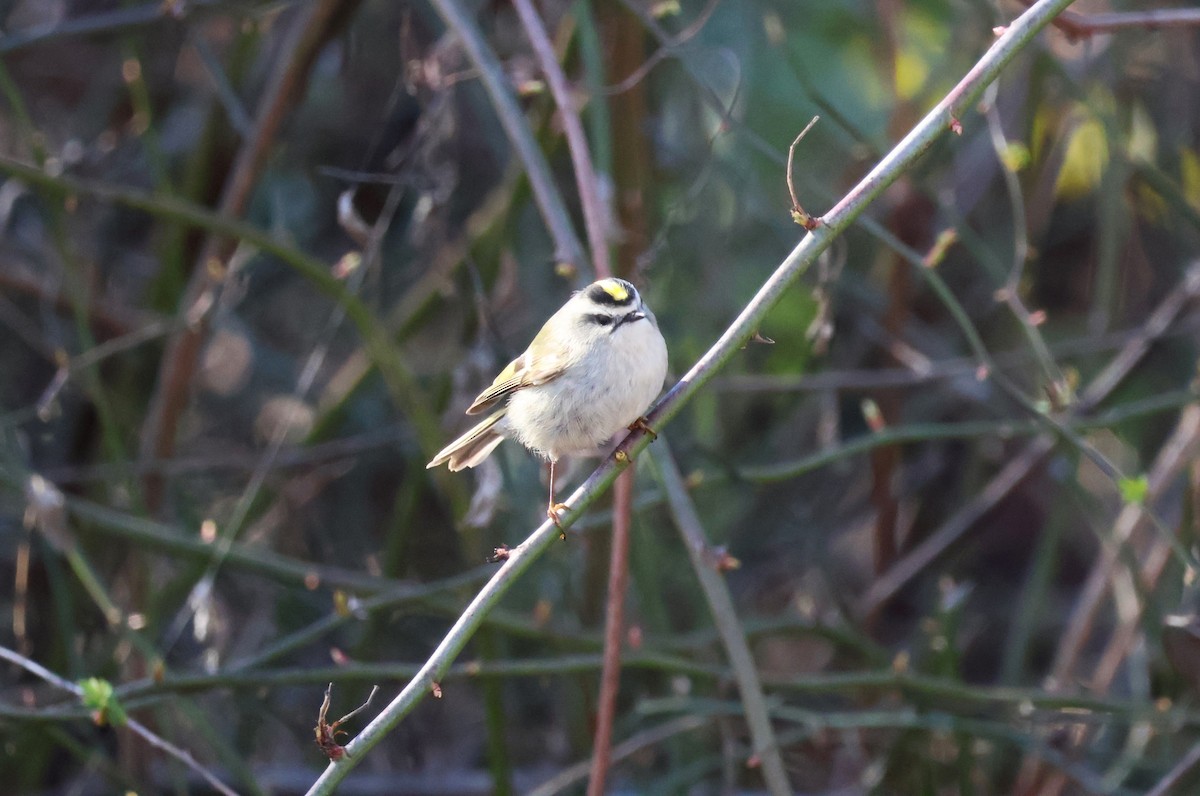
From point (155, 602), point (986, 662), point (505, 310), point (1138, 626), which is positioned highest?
point (505, 310)

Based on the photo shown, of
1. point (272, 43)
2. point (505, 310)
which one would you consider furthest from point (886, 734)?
point (272, 43)

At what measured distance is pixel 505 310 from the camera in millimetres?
5477

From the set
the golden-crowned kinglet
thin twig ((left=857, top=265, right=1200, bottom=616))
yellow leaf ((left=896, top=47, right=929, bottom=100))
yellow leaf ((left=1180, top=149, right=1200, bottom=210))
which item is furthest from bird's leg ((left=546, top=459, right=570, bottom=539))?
yellow leaf ((left=896, top=47, right=929, bottom=100))

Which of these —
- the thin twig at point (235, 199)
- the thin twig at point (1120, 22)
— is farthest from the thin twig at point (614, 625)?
the thin twig at point (235, 199)

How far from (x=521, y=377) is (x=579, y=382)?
33cm

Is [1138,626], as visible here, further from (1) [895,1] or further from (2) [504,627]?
(1) [895,1]

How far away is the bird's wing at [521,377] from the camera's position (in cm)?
319

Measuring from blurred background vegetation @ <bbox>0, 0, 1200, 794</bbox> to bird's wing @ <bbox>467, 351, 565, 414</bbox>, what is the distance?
171 millimetres

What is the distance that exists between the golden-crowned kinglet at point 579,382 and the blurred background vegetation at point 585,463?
144mm

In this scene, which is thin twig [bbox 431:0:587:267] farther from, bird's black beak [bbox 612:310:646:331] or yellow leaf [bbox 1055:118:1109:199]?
yellow leaf [bbox 1055:118:1109:199]

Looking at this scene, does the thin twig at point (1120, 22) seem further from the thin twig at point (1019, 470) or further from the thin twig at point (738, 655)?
the thin twig at point (1019, 470)

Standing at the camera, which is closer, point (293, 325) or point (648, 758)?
point (648, 758)

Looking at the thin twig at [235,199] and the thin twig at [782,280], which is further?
the thin twig at [235,199]

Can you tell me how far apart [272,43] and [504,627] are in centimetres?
318
